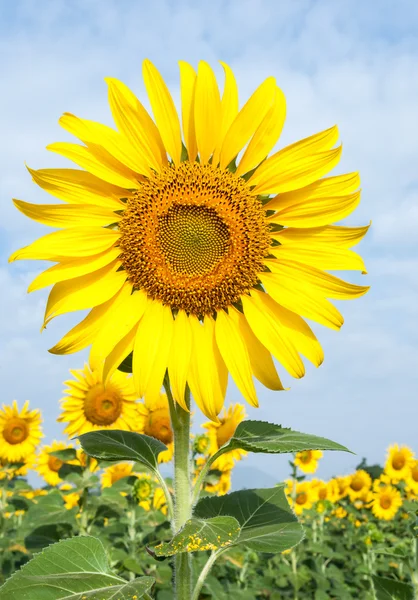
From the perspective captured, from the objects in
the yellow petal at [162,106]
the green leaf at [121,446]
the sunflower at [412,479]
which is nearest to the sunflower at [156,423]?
the green leaf at [121,446]

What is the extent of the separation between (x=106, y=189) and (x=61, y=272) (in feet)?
1.37

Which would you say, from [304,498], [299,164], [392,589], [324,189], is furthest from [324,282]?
[304,498]

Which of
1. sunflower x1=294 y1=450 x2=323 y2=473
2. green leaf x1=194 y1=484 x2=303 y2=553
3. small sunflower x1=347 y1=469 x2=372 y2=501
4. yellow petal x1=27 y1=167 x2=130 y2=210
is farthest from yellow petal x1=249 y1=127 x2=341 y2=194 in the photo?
small sunflower x1=347 y1=469 x2=372 y2=501

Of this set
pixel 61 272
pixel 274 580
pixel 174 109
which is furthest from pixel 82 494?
pixel 174 109

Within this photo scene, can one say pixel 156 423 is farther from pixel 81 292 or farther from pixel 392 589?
pixel 81 292

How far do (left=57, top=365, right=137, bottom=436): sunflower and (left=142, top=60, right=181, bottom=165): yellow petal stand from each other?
4107mm

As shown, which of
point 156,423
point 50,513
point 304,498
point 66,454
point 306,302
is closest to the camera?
point 306,302

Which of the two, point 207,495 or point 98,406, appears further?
point 98,406

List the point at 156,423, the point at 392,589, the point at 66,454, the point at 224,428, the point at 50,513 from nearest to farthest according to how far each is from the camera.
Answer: the point at 392,589, the point at 50,513, the point at 66,454, the point at 156,423, the point at 224,428

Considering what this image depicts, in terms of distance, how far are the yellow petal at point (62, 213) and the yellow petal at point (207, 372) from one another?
2.00 ft

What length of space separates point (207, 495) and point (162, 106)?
321 cm

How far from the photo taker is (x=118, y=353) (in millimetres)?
2814

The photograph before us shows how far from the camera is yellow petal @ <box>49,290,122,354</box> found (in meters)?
2.75

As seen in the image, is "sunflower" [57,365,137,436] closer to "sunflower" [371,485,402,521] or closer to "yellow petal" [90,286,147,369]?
"yellow petal" [90,286,147,369]
